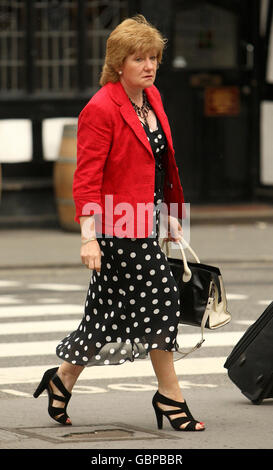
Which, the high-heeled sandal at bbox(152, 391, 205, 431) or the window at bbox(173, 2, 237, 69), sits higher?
the window at bbox(173, 2, 237, 69)

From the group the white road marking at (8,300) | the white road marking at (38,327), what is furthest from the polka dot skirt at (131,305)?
the white road marking at (8,300)

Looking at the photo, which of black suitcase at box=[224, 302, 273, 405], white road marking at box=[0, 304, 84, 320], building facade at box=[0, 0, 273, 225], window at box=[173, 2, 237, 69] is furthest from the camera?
window at box=[173, 2, 237, 69]

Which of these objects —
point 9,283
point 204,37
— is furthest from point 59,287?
point 204,37

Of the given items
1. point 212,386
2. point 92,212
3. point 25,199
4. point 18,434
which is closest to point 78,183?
point 92,212

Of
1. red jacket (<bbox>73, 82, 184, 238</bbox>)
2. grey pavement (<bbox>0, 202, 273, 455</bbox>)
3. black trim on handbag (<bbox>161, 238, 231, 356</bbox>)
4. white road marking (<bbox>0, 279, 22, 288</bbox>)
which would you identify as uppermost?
red jacket (<bbox>73, 82, 184, 238</bbox>)

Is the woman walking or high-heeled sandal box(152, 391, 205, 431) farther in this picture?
high-heeled sandal box(152, 391, 205, 431)

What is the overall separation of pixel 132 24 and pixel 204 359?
9.77 ft

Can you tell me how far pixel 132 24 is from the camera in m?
5.97

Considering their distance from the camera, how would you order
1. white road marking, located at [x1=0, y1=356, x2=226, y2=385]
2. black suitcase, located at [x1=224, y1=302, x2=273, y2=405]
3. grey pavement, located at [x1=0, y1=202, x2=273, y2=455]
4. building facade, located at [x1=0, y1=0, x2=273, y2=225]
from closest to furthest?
grey pavement, located at [x1=0, y1=202, x2=273, y2=455] → black suitcase, located at [x1=224, y1=302, x2=273, y2=405] → white road marking, located at [x1=0, y1=356, x2=226, y2=385] → building facade, located at [x1=0, y1=0, x2=273, y2=225]

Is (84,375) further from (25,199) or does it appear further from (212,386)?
(25,199)

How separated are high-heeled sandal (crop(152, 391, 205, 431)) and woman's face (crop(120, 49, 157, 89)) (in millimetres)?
1482

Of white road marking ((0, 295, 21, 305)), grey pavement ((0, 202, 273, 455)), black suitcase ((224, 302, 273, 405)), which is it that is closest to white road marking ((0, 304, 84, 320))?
white road marking ((0, 295, 21, 305))

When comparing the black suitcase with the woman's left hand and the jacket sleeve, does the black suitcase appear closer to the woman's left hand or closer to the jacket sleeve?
the woman's left hand

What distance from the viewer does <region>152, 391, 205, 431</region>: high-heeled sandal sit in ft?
19.8
